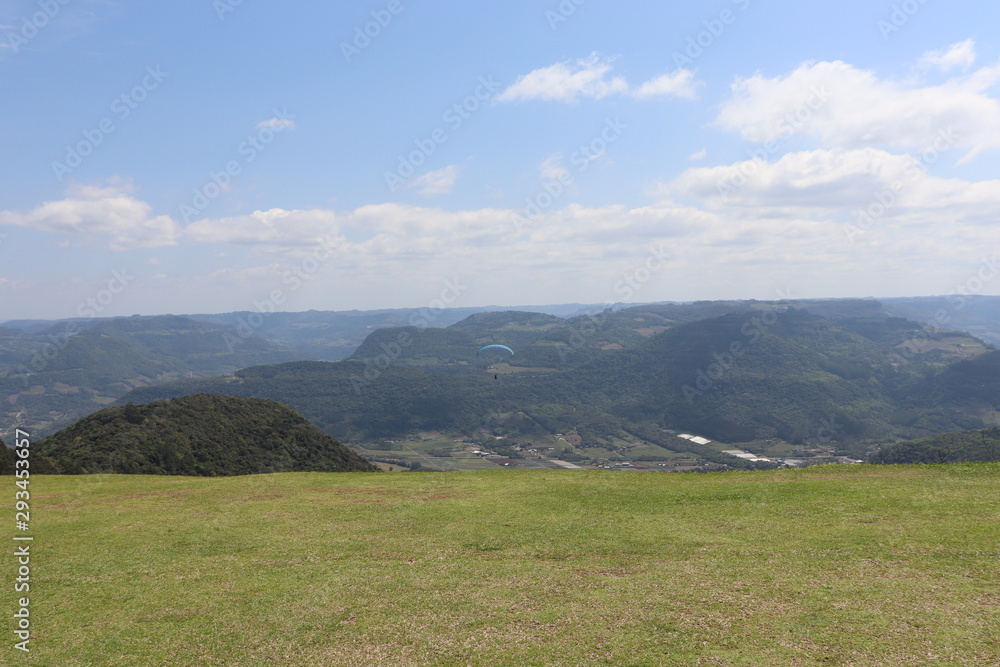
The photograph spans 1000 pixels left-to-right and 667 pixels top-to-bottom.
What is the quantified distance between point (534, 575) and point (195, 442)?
62.5m

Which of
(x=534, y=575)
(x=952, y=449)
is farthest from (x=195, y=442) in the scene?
(x=952, y=449)

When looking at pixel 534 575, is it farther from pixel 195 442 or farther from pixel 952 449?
pixel 952 449

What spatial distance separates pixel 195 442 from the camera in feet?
223

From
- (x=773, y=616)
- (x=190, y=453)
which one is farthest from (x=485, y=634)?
(x=190, y=453)

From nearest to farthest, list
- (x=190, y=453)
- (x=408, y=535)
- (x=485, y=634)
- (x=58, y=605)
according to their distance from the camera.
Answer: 1. (x=485, y=634)
2. (x=58, y=605)
3. (x=408, y=535)
4. (x=190, y=453)

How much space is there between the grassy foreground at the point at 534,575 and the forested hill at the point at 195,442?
78.1 ft

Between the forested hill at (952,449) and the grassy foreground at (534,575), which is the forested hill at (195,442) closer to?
the grassy foreground at (534,575)

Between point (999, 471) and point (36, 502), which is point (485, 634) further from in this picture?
point (999, 471)

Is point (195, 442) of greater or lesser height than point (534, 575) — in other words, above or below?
below

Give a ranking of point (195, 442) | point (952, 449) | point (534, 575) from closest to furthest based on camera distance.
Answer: point (534, 575)
point (195, 442)
point (952, 449)

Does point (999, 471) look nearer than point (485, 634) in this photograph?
No

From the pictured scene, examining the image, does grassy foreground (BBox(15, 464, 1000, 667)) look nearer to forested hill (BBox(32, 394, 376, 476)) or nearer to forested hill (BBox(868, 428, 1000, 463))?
forested hill (BBox(32, 394, 376, 476))

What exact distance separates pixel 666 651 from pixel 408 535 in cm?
1410

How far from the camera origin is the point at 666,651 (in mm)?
14156
